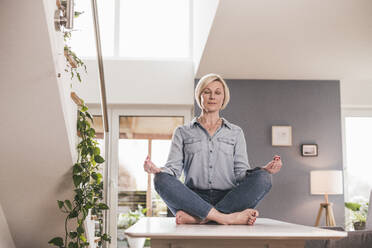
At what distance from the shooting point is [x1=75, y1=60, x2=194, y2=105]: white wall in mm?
5512

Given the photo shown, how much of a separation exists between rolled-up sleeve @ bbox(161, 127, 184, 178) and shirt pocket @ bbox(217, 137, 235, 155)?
0.64ft

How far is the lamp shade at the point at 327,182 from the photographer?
500cm

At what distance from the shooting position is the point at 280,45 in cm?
431

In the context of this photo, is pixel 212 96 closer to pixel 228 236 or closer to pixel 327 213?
pixel 228 236

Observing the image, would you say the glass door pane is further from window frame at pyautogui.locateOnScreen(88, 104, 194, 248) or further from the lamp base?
the lamp base

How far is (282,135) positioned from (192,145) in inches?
137

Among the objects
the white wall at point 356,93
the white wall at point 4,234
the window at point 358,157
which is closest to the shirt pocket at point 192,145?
the white wall at point 4,234

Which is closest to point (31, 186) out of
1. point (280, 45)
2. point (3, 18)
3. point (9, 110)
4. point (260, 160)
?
point (9, 110)

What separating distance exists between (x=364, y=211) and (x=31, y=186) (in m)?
4.49

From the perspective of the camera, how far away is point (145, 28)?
6074 mm

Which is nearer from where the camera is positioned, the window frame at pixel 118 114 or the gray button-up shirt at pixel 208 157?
the gray button-up shirt at pixel 208 157

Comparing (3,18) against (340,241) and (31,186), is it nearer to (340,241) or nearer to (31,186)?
(31,186)

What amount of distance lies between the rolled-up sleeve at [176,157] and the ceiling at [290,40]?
1514mm

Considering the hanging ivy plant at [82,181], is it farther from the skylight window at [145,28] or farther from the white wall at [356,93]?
the white wall at [356,93]
